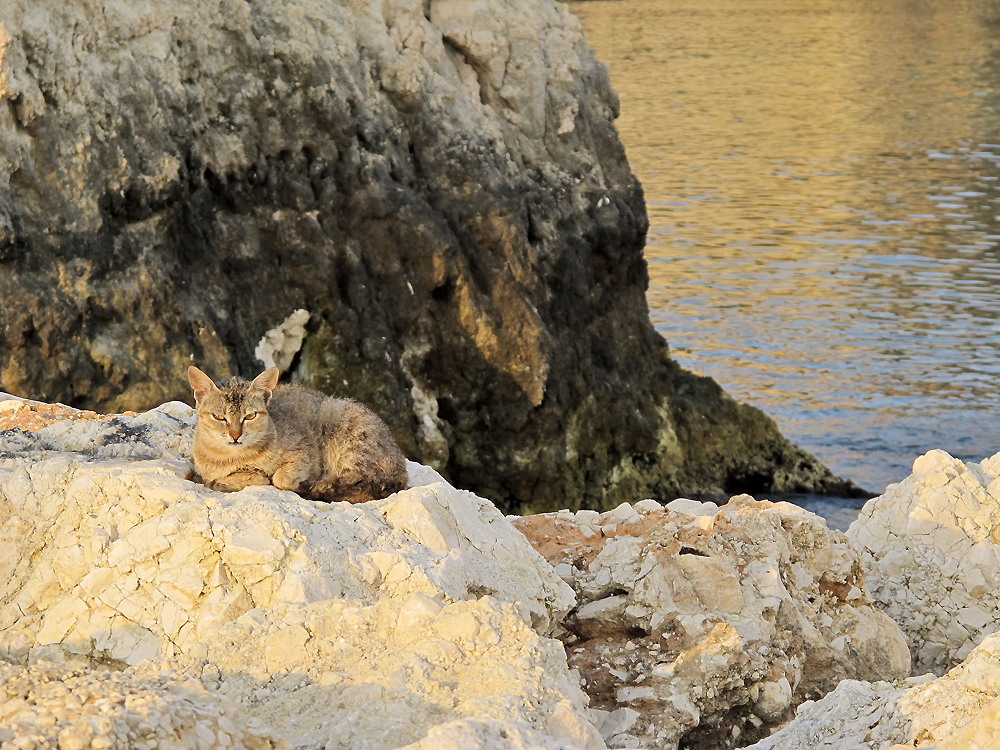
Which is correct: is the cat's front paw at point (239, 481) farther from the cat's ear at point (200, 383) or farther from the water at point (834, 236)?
the water at point (834, 236)

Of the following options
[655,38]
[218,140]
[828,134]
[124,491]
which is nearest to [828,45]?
[655,38]

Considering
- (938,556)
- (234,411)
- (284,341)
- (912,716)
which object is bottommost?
(938,556)

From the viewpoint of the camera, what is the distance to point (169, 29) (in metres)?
10.3

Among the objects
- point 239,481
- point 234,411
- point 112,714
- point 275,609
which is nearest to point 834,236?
point 234,411

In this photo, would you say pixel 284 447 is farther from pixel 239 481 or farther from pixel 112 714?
pixel 112 714

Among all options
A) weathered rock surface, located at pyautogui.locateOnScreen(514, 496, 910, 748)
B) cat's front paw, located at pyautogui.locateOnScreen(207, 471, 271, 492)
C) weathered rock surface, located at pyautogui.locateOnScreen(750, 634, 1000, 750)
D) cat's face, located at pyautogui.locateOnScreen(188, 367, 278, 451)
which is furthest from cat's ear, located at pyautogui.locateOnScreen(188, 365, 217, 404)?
weathered rock surface, located at pyautogui.locateOnScreen(750, 634, 1000, 750)

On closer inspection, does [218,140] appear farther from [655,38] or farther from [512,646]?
[655,38]

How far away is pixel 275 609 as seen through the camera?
16.1 feet

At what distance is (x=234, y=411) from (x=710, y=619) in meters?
2.75

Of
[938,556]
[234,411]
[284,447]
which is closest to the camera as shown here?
[234,411]

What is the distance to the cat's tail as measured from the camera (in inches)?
238

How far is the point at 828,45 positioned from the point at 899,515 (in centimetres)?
5378

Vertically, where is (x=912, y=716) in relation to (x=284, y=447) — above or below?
below

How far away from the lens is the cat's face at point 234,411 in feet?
19.8
